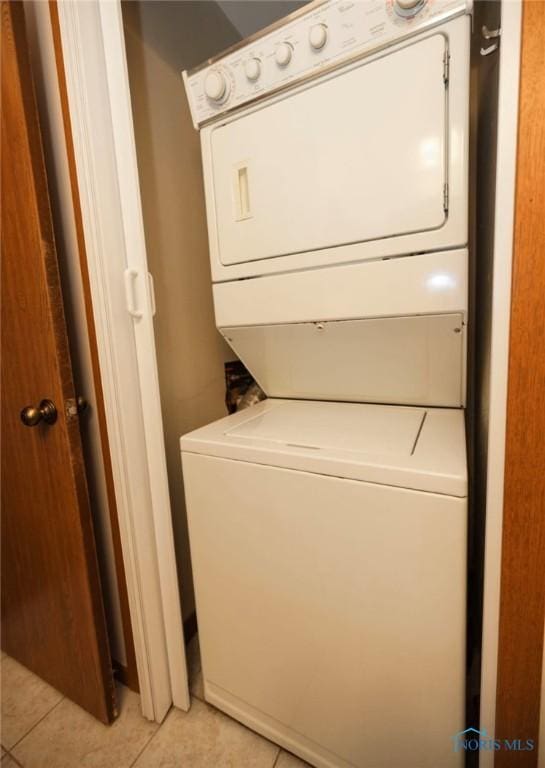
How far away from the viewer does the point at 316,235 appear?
3.39 ft

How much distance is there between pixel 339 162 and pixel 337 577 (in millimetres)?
1108

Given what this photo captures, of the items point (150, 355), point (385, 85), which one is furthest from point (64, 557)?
point (385, 85)

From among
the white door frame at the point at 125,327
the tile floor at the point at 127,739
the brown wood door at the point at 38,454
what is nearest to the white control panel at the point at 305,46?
the white door frame at the point at 125,327

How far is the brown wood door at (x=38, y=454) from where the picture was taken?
1043 mm

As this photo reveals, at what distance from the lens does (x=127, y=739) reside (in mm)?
1246

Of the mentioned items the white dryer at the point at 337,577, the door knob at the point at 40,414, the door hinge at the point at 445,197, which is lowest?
the white dryer at the point at 337,577

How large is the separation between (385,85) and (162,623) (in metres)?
1.79

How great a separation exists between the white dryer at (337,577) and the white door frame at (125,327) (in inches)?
5.6

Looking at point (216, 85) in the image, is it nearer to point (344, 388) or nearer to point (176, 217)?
point (176, 217)

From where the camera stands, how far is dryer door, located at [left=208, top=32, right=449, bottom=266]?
0.86m

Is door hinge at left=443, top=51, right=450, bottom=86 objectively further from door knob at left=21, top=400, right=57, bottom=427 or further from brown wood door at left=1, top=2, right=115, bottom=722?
door knob at left=21, top=400, right=57, bottom=427

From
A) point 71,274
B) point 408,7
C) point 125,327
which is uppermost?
point 408,7

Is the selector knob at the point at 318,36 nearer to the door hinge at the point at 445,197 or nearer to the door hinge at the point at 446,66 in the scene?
the door hinge at the point at 446,66

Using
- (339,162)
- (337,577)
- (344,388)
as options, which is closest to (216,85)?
(339,162)
